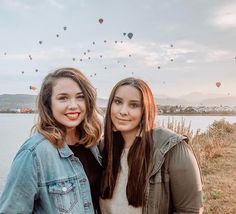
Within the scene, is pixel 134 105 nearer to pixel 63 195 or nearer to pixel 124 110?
pixel 124 110

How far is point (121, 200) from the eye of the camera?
2590 millimetres

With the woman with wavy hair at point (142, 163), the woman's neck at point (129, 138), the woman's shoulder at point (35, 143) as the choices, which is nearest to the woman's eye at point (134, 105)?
the woman with wavy hair at point (142, 163)

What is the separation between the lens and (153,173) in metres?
2.48

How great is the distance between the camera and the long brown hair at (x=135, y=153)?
2531 mm

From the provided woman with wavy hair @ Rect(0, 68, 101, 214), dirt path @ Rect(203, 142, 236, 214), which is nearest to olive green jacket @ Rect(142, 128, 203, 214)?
woman with wavy hair @ Rect(0, 68, 101, 214)

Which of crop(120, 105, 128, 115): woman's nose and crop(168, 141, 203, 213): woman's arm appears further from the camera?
crop(120, 105, 128, 115): woman's nose

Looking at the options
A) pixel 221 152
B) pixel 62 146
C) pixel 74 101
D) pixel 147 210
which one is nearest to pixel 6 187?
pixel 62 146

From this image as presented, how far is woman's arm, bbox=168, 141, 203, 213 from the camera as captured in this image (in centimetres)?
245

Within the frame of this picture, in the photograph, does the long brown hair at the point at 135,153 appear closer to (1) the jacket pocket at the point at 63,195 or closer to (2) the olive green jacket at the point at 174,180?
(2) the olive green jacket at the point at 174,180

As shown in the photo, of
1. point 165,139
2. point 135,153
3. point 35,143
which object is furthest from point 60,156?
point 165,139

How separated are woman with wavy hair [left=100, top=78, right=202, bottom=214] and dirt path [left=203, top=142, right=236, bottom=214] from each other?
3.06 metres

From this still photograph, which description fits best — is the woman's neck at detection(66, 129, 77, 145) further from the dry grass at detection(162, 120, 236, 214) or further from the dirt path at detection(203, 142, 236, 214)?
the dirt path at detection(203, 142, 236, 214)

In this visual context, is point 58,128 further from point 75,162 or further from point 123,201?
point 123,201

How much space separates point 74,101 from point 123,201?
68 centimetres
